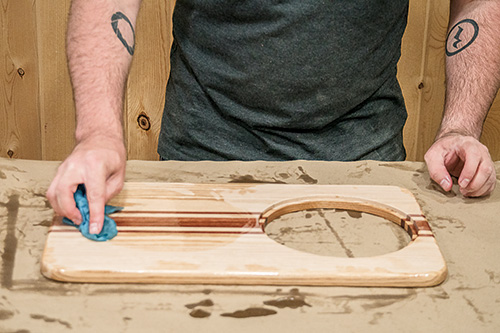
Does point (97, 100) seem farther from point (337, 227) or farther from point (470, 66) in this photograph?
point (470, 66)

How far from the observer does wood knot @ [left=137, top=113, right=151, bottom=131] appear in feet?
5.74

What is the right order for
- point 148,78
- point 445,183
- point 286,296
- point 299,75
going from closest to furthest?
point 286,296 → point 445,183 → point 299,75 → point 148,78

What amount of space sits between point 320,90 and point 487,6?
1.25 feet

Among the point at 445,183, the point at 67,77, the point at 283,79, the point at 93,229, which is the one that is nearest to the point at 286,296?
the point at 93,229

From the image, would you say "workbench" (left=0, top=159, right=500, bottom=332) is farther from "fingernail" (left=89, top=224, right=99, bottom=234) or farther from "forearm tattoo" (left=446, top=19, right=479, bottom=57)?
"forearm tattoo" (left=446, top=19, right=479, bottom=57)

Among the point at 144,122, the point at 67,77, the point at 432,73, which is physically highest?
the point at 432,73

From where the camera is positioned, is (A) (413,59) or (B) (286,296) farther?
(A) (413,59)

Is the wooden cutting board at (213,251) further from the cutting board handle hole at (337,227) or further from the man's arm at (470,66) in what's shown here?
the man's arm at (470,66)

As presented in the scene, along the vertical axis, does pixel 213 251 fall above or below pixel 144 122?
above

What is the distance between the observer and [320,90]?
1.15m

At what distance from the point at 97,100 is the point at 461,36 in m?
0.75

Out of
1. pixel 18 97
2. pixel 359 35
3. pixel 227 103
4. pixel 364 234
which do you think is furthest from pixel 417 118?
pixel 18 97

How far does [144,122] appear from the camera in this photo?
175 centimetres

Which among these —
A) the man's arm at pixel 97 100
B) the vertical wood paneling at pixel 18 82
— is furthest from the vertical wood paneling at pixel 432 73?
the vertical wood paneling at pixel 18 82
